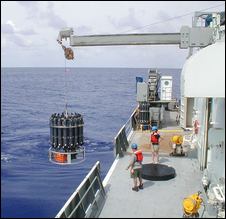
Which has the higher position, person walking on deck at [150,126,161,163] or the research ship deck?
person walking on deck at [150,126,161,163]

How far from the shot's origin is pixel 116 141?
50.3 ft

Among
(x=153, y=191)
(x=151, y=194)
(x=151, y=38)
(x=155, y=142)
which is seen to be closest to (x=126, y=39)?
(x=151, y=38)

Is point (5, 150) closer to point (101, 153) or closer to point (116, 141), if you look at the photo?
point (101, 153)

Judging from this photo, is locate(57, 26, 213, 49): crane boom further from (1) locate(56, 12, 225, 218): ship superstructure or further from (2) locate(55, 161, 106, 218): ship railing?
(2) locate(55, 161, 106, 218): ship railing

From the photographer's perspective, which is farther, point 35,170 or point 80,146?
point 35,170

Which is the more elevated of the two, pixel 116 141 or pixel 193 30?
pixel 193 30

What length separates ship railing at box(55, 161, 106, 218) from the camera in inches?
329

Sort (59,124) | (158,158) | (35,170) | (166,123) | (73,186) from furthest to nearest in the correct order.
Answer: (166,123) → (35,170) → (73,186) → (158,158) → (59,124)

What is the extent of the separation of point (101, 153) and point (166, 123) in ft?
19.0

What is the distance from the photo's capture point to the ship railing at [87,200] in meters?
8.36

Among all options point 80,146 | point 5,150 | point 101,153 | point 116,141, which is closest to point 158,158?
point 116,141

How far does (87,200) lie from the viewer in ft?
32.3

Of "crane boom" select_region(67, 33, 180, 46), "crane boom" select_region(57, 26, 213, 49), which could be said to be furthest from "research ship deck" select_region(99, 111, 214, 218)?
"crane boom" select_region(67, 33, 180, 46)

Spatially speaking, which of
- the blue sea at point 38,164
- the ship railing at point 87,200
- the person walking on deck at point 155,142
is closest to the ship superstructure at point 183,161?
the ship railing at point 87,200
